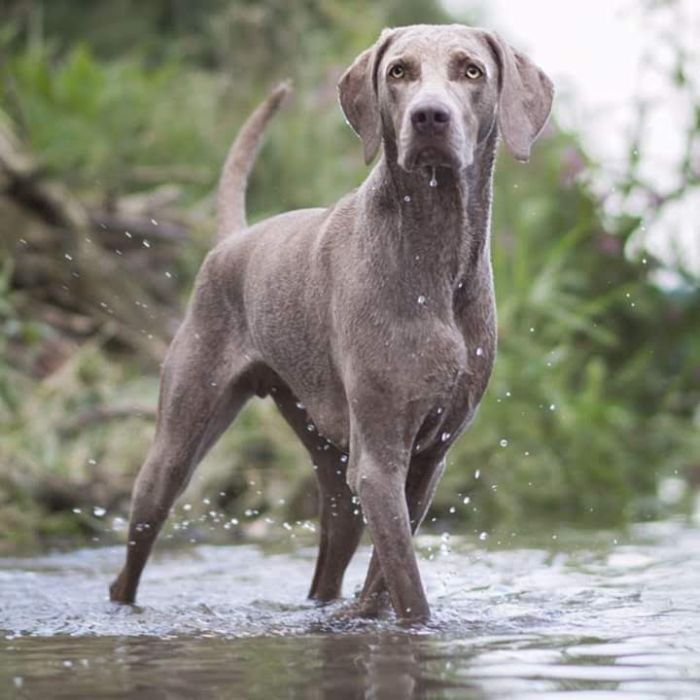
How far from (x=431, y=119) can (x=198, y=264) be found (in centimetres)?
613

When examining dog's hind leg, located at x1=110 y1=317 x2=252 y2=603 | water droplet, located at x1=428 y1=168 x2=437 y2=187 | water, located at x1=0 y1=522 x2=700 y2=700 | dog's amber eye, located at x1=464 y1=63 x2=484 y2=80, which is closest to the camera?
water, located at x1=0 y1=522 x2=700 y2=700

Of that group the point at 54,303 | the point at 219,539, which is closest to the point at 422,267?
the point at 219,539

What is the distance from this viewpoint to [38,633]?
4938 millimetres

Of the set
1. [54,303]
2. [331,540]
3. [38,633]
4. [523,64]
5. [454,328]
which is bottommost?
[38,633]

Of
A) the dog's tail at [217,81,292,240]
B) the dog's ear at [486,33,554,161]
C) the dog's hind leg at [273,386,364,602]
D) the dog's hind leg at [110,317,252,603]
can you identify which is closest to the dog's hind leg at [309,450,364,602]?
the dog's hind leg at [273,386,364,602]

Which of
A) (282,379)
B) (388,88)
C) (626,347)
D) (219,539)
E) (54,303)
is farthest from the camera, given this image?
(626,347)

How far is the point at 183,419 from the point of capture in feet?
18.5

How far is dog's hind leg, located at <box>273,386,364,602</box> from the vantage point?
5652 millimetres

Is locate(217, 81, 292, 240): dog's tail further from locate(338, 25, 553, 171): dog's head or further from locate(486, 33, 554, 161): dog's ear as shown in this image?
locate(486, 33, 554, 161): dog's ear

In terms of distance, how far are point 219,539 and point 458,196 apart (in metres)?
3.68

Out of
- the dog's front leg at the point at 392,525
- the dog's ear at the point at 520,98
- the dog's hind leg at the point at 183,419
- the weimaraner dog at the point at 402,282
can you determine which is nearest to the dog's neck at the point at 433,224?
the weimaraner dog at the point at 402,282

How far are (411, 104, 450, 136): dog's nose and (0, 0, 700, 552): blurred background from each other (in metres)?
3.33

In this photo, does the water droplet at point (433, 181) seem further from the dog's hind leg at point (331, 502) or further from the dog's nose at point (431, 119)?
the dog's hind leg at point (331, 502)

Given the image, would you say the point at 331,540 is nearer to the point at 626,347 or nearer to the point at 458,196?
the point at 458,196
